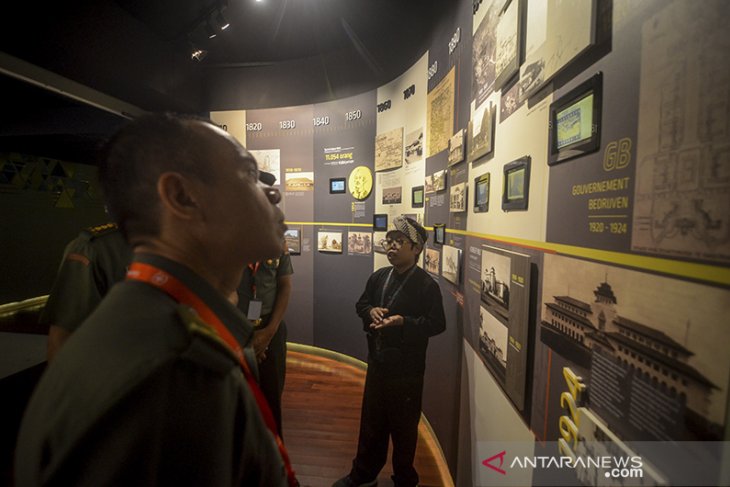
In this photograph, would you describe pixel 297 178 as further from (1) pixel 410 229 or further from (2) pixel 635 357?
(2) pixel 635 357

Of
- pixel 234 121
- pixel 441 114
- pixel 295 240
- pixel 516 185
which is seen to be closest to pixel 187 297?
pixel 516 185

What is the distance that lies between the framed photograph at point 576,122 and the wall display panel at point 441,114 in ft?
4.86

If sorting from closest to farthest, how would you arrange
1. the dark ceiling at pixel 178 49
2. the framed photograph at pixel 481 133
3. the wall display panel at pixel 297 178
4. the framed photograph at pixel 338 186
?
the framed photograph at pixel 481 133 < the dark ceiling at pixel 178 49 < the framed photograph at pixel 338 186 < the wall display panel at pixel 297 178

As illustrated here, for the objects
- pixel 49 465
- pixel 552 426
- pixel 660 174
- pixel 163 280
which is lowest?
pixel 552 426

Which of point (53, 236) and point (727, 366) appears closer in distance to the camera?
point (727, 366)

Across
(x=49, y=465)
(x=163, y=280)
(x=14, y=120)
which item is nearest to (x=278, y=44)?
(x=14, y=120)

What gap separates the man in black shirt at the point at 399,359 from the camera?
2.24m

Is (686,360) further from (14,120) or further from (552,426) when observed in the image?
(14,120)

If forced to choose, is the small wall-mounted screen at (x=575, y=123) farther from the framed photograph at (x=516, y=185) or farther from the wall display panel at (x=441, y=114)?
the wall display panel at (x=441, y=114)

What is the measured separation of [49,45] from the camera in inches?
118

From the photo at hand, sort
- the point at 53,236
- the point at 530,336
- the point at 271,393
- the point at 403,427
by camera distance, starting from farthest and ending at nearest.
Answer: the point at 53,236 < the point at 271,393 < the point at 403,427 < the point at 530,336

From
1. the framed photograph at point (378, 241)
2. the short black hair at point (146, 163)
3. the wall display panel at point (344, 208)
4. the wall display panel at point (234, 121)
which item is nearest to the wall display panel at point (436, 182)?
the framed photograph at point (378, 241)

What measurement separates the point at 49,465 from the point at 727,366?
1113 millimetres

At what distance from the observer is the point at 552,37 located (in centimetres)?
110
